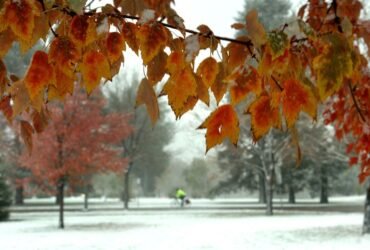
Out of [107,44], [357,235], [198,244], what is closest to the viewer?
[107,44]

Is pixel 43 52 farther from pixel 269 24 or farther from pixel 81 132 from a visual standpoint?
pixel 269 24

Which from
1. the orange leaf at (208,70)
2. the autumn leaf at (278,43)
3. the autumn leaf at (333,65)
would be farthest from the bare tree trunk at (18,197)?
the autumn leaf at (333,65)

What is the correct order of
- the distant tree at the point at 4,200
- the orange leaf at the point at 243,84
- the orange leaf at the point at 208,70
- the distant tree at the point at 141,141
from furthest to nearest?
the distant tree at the point at 141,141 < the distant tree at the point at 4,200 < the orange leaf at the point at 208,70 < the orange leaf at the point at 243,84

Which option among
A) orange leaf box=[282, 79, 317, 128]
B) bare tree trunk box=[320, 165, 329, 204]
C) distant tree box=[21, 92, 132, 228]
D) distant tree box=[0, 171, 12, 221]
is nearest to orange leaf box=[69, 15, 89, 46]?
orange leaf box=[282, 79, 317, 128]

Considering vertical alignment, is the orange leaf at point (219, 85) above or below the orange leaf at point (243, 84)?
above

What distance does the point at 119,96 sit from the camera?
4438cm

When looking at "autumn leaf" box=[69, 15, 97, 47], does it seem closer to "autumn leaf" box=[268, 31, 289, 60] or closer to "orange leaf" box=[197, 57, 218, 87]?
"orange leaf" box=[197, 57, 218, 87]

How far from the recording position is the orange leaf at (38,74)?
5.01 ft

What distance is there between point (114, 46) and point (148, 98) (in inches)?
10.4

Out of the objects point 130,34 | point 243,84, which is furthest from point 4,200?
point 243,84

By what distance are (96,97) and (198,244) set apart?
1176 cm

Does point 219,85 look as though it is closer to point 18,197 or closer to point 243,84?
point 243,84

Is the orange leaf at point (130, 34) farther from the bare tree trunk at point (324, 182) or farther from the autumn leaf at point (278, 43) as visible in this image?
the bare tree trunk at point (324, 182)

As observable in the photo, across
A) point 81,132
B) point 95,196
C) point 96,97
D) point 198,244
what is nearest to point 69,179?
point 81,132
